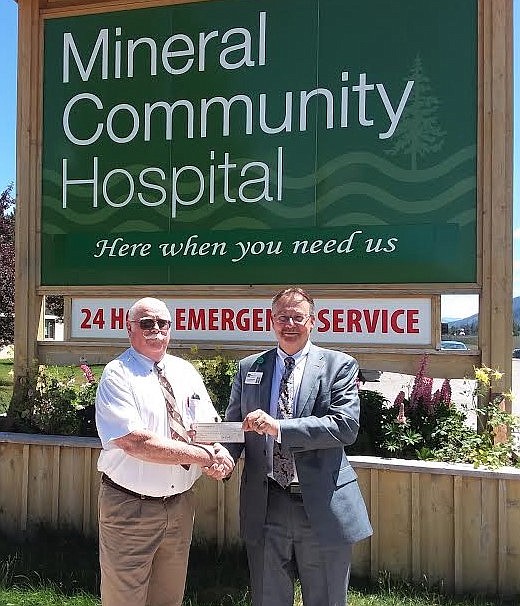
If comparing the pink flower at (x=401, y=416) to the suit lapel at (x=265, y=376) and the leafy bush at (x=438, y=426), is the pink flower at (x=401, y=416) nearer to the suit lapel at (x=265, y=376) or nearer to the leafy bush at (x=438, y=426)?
the leafy bush at (x=438, y=426)

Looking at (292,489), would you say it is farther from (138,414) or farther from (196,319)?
(196,319)

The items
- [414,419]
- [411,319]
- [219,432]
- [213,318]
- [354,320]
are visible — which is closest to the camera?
[219,432]

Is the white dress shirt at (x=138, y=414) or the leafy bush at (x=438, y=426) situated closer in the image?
the white dress shirt at (x=138, y=414)

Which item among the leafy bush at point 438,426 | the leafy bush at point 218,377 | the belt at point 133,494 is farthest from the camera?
the leafy bush at point 218,377

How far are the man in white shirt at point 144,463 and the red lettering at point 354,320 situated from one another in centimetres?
240

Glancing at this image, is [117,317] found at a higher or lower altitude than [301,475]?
higher

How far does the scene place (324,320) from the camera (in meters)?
5.30

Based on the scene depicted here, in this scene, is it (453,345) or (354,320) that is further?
(453,345)

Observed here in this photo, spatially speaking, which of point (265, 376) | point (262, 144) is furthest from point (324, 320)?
point (265, 376)

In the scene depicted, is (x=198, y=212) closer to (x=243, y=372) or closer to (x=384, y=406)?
(x=384, y=406)

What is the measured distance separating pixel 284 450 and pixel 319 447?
209 millimetres

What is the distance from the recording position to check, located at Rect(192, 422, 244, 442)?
280cm

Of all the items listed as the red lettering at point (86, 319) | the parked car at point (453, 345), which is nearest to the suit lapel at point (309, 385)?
the parked car at point (453, 345)

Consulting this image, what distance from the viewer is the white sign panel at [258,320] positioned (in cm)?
513
